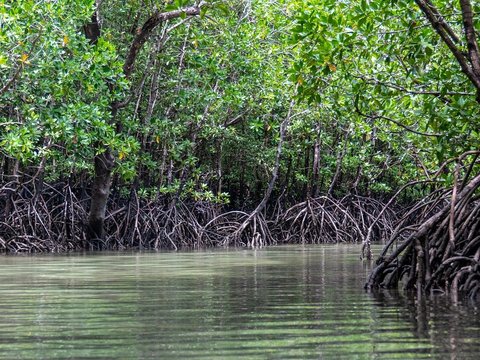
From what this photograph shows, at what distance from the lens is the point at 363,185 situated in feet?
72.9

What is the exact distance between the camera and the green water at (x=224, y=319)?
3.79 metres

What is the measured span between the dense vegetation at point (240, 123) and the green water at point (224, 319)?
831 mm

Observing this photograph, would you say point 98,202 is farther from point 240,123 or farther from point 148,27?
point 240,123

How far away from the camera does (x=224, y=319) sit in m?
4.87


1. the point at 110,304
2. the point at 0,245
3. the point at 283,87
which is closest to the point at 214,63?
the point at 283,87

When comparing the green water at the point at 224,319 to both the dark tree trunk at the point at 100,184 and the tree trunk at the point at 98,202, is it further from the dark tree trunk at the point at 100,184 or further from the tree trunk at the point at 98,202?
the tree trunk at the point at 98,202

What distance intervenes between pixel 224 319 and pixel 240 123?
1697cm

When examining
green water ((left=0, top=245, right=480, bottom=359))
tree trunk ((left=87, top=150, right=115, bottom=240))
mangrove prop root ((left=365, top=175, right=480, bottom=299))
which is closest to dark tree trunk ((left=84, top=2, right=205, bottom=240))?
tree trunk ((left=87, top=150, right=115, bottom=240))

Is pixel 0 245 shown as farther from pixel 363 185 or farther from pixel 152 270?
pixel 363 185

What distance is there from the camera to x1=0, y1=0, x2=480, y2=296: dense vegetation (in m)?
7.50

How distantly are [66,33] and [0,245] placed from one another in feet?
11.9

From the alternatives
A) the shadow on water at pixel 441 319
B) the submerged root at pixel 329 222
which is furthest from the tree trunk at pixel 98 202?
the shadow on water at pixel 441 319

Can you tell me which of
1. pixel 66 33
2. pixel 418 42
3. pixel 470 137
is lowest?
pixel 470 137

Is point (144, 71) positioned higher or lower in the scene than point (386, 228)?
higher
